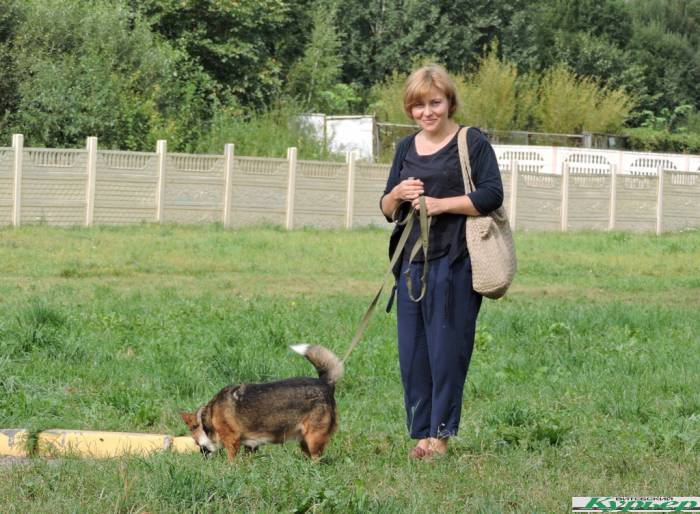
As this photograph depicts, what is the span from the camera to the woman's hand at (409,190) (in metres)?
5.73

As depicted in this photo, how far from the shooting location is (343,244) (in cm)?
2272

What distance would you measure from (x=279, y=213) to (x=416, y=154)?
20840 millimetres

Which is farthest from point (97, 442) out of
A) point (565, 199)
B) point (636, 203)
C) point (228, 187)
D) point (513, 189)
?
point (636, 203)

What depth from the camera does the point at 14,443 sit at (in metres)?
6.34

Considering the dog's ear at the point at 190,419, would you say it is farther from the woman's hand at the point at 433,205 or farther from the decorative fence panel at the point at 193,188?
the decorative fence panel at the point at 193,188

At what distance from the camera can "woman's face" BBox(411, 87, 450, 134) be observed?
18.8 feet

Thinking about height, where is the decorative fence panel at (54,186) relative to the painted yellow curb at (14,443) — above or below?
above

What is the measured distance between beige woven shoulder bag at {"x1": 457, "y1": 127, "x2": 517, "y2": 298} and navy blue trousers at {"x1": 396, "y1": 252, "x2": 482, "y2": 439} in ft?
0.32

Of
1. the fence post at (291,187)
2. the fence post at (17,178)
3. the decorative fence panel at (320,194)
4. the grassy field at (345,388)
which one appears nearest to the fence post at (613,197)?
the decorative fence panel at (320,194)

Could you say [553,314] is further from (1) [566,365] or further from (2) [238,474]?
(2) [238,474]

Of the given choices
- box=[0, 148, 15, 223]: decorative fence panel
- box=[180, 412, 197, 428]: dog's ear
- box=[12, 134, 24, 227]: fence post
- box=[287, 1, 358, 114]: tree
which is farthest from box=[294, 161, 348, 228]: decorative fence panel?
box=[180, 412, 197, 428]: dog's ear

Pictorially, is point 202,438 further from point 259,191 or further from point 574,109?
point 574,109

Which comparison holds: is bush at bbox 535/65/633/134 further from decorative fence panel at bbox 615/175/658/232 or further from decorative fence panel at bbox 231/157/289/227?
decorative fence panel at bbox 231/157/289/227

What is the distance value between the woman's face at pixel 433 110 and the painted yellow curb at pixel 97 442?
218 cm
